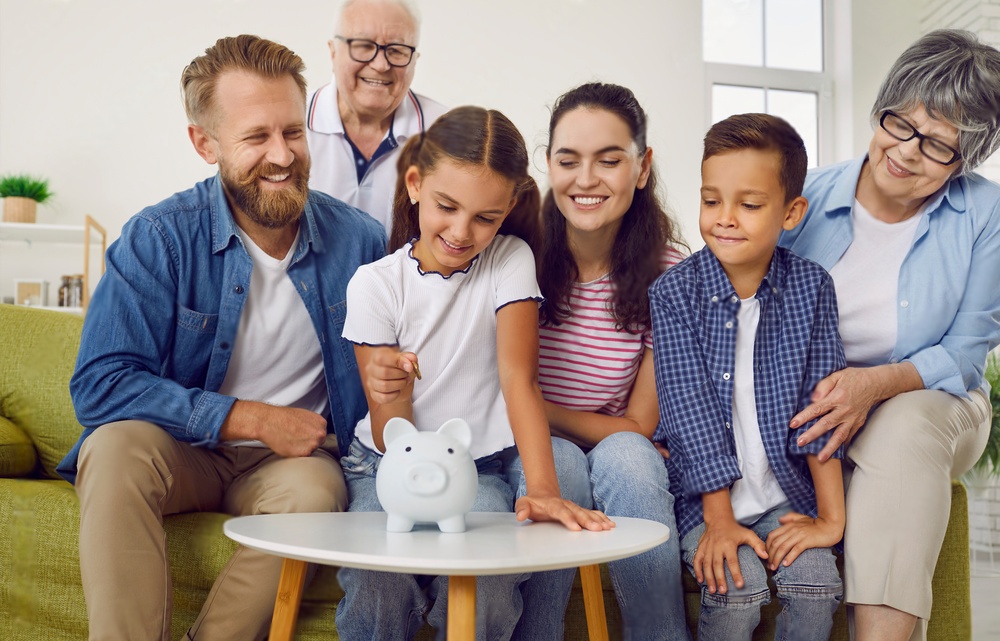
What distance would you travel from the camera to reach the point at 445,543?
63cm

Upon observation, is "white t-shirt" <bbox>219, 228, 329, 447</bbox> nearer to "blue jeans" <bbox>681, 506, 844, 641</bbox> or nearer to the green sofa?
the green sofa

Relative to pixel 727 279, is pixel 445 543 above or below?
below

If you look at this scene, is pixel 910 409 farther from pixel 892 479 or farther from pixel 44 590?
pixel 44 590

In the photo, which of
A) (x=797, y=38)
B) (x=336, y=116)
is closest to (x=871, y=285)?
(x=797, y=38)

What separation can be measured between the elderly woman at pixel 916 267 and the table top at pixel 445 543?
0.33 meters

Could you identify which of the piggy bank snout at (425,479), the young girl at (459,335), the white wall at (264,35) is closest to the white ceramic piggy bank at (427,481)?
the piggy bank snout at (425,479)

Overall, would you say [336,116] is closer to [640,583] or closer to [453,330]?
[453,330]

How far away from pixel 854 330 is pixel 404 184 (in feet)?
1.95

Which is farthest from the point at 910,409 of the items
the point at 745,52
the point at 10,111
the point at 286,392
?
the point at 10,111

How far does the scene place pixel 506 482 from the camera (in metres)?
0.97

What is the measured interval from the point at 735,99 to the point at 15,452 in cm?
114

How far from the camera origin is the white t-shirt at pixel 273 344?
1017 millimetres

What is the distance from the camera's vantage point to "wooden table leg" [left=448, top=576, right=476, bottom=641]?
607 millimetres

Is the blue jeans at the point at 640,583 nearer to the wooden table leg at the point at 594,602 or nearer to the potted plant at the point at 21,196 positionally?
the wooden table leg at the point at 594,602
